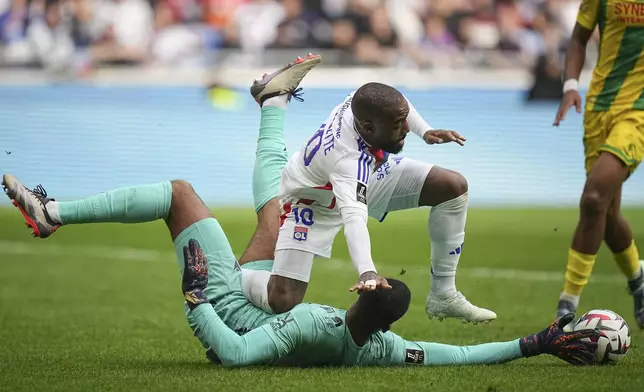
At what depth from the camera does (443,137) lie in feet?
19.8

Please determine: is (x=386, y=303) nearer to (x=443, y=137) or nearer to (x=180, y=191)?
(x=443, y=137)

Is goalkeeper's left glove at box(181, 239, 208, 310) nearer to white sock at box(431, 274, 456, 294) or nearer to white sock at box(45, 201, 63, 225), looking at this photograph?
white sock at box(45, 201, 63, 225)

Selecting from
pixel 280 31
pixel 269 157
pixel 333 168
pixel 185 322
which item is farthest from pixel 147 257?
pixel 333 168

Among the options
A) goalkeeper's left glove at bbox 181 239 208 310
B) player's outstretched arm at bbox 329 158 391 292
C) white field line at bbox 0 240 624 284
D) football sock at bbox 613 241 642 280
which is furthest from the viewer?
white field line at bbox 0 240 624 284

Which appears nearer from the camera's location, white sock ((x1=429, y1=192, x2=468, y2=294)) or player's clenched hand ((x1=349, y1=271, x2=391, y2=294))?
player's clenched hand ((x1=349, y1=271, x2=391, y2=294))

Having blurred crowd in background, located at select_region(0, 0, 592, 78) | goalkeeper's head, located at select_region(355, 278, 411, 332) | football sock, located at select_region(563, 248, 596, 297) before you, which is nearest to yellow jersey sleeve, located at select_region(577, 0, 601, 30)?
football sock, located at select_region(563, 248, 596, 297)

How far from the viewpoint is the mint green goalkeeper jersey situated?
5.48 metres

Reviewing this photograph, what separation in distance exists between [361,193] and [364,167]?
0.56 ft

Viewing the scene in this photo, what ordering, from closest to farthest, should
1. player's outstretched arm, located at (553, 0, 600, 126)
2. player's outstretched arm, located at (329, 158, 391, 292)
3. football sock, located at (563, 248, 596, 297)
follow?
player's outstretched arm, located at (329, 158, 391, 292)
football sock, located at (563, 248, 596, 297)
player's outstretched arm, located at (553, 0, 600, 126)

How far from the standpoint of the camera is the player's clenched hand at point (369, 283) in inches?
193

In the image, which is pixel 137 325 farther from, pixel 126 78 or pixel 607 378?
pixel 126 78

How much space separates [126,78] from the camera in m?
16.3

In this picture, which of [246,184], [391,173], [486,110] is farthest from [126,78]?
[391,173]

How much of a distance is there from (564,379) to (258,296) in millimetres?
1843
